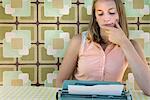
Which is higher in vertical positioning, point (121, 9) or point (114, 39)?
point (121, 9)

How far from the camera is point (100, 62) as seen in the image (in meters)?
1.85

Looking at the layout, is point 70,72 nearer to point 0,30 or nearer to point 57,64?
point 57,64

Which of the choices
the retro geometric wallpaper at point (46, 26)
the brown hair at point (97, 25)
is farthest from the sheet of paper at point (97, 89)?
the retro geometric wallpaper at point (46, 26)

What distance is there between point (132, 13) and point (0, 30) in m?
0.77

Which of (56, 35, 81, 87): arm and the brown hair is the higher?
the brown hair

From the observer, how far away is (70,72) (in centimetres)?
190

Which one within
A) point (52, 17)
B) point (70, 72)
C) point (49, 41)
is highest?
point (52, 17)

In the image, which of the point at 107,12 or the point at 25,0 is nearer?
the point at 107,12

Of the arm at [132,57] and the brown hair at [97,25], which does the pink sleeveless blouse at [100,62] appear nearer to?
the brown hair at [97,25]

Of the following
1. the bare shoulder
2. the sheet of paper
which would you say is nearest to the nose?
the bare shoulder

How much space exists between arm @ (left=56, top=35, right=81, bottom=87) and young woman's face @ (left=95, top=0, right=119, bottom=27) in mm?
180

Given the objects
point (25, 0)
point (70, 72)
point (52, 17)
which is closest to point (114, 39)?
point (70, 72)

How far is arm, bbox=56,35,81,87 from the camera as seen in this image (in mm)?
1882

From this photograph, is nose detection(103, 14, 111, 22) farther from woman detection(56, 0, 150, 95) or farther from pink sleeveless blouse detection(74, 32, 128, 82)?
pink sleeveless blouse detection(74, 32, 128, 82)
